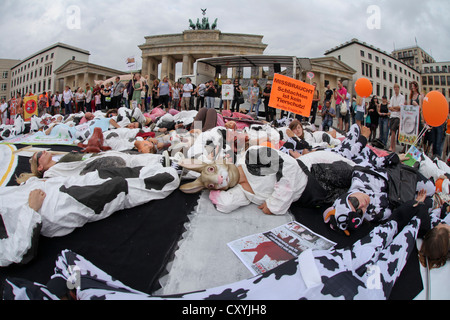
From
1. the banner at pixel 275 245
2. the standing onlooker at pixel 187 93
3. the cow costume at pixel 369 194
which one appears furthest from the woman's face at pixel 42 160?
the standing onlooker at pixel 187 93

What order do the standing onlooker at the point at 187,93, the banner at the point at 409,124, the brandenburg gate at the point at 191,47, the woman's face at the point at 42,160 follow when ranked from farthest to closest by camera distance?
the brandenburg gate at the point at 191,47 < the standing onlooker at the point at 187,93 < the banner at the point at 409,124 < the woman's face at the point at 42,160

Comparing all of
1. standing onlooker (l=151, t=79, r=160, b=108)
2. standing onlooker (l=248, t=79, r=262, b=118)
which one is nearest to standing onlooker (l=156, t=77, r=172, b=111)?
standing onlooker (l=151, t=79, r=160, b=108)

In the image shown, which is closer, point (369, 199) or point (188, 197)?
point (369, 199)

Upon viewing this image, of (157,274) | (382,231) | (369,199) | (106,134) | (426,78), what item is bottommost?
(157,274)

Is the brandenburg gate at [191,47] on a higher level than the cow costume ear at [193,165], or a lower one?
higher

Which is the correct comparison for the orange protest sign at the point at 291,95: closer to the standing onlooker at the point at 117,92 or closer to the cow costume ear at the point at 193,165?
the cow costume ear at the point at 193,165

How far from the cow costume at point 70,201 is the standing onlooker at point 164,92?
9244mm

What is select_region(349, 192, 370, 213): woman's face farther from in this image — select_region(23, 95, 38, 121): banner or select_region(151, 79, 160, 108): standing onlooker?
select_region(151, 79, 160, 108): standing onlooker

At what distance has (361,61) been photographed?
4538cm

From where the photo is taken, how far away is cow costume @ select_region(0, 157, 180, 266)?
1.92 metres

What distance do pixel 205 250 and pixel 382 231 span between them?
1.63 metres

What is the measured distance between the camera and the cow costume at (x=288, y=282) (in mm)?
1408

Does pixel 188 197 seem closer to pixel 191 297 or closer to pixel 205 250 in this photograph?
pixel 205 250

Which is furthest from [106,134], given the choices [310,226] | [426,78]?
[426,78]
